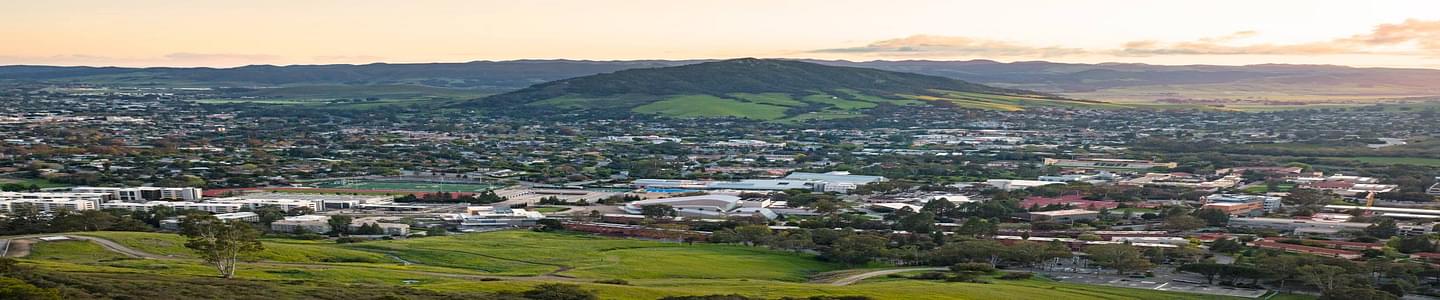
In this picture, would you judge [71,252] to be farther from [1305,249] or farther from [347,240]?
[1305,249]

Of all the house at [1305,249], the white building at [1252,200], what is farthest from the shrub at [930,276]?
the white building at [1252,200]

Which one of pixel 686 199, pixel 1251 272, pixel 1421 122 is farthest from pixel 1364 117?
pixel 1251 272

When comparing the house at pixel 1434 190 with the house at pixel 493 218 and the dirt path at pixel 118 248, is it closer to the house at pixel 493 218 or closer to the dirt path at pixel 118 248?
the house at pixel 493 218

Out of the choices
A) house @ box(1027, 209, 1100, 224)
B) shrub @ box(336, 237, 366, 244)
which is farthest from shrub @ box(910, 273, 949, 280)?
shrub @ box(336, 237, 366, 244)

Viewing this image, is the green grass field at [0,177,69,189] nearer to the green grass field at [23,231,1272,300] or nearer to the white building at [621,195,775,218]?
the green grass field at [23,231,1272,300]

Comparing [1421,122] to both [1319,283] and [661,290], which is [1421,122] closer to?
[1319,283]

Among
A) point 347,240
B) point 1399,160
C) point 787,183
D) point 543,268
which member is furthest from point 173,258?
point 1399,160
